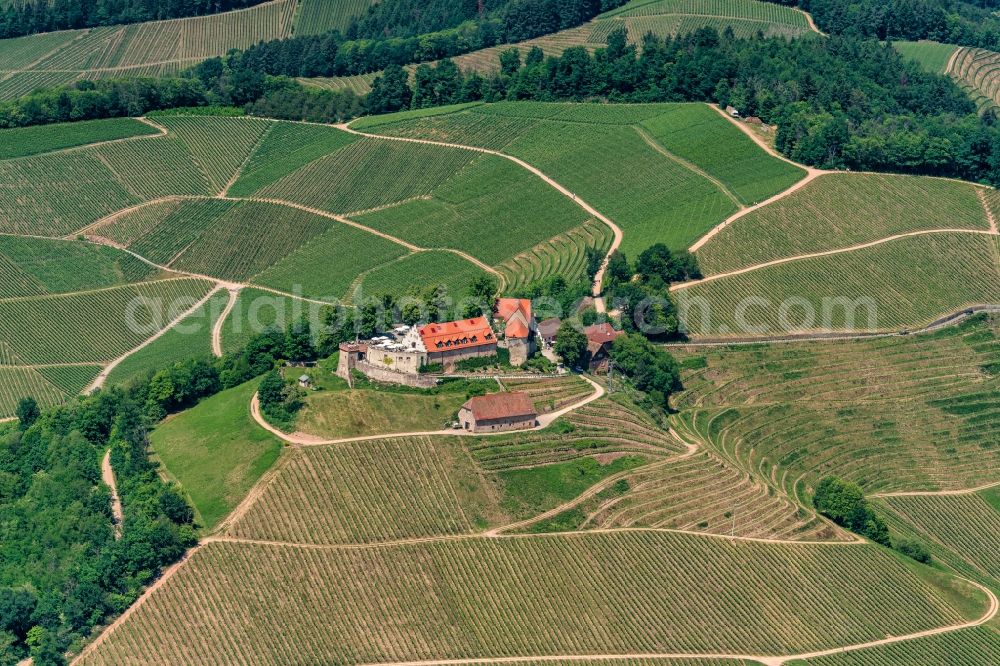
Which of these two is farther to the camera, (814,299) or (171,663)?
(814,299)

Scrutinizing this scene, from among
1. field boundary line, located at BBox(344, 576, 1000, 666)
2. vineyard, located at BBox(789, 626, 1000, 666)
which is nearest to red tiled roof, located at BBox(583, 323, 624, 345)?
field boundary line, located at BBox(344, 576, 1000, 666)

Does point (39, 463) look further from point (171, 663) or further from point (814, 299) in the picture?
point (814, 299)

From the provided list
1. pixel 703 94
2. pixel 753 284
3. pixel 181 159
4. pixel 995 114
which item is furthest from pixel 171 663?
pixel 995 114

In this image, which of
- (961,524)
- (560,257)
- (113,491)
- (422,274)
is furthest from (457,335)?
(961,524)

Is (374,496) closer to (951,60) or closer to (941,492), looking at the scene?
(941,492)

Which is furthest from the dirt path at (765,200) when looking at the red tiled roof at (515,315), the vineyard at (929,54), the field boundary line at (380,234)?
the vineyard at (929,54)

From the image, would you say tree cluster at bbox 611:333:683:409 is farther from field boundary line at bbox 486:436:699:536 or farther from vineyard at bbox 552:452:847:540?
vineyard at bbox 552:452:847:540

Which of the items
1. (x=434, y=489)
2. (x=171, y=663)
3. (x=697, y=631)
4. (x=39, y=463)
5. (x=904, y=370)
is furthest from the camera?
(x=904, y=370)

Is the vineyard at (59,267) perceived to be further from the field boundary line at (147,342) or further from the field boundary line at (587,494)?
the field boundary line at (587,494)
